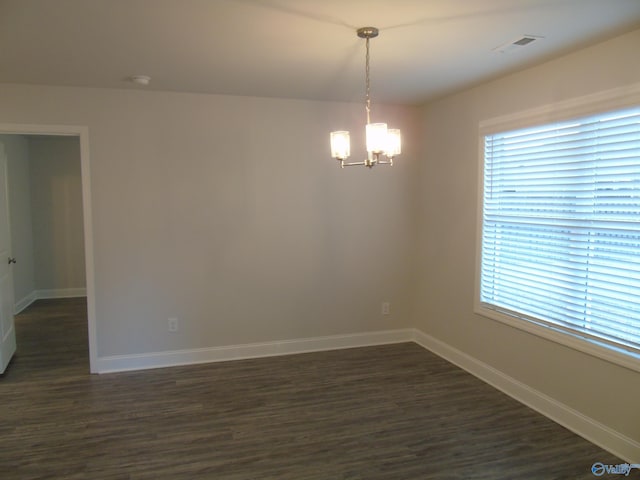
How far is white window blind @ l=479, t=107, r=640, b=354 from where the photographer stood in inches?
102

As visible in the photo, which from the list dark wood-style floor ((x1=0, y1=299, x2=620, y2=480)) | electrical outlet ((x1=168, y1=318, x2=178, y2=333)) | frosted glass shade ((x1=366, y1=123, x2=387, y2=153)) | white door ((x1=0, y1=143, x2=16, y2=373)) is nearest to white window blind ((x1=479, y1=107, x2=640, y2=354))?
dark wood-style floor ((x1=0, y1=299, x2=620, y2=480))

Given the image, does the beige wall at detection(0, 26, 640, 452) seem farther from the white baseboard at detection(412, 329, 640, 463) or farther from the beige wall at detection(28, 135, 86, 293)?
the beige wall at detection(28, 135, 86, 293)

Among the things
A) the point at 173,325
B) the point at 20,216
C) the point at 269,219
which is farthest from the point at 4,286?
the point at 20,216

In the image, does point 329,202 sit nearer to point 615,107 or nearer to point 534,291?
point 534,291

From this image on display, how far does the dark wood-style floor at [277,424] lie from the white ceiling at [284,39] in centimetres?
253

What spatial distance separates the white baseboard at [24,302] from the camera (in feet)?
19.7

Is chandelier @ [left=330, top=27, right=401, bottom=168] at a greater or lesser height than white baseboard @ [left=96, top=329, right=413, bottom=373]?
greater

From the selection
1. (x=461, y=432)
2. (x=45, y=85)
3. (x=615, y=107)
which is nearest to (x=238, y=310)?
(x=461, y=432)

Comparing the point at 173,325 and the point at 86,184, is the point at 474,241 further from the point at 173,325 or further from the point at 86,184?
the point at 86,184

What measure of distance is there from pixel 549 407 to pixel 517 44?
8.23 ft

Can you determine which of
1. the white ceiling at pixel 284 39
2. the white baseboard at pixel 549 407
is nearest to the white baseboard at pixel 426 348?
the white baseboard at pixel 549 407

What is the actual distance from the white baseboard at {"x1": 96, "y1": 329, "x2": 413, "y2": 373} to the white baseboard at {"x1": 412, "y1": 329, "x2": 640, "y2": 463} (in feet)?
2.02

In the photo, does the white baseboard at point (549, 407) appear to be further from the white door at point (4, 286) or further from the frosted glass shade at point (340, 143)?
the white door at point (4, 286)

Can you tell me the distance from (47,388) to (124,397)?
0.72 meters
